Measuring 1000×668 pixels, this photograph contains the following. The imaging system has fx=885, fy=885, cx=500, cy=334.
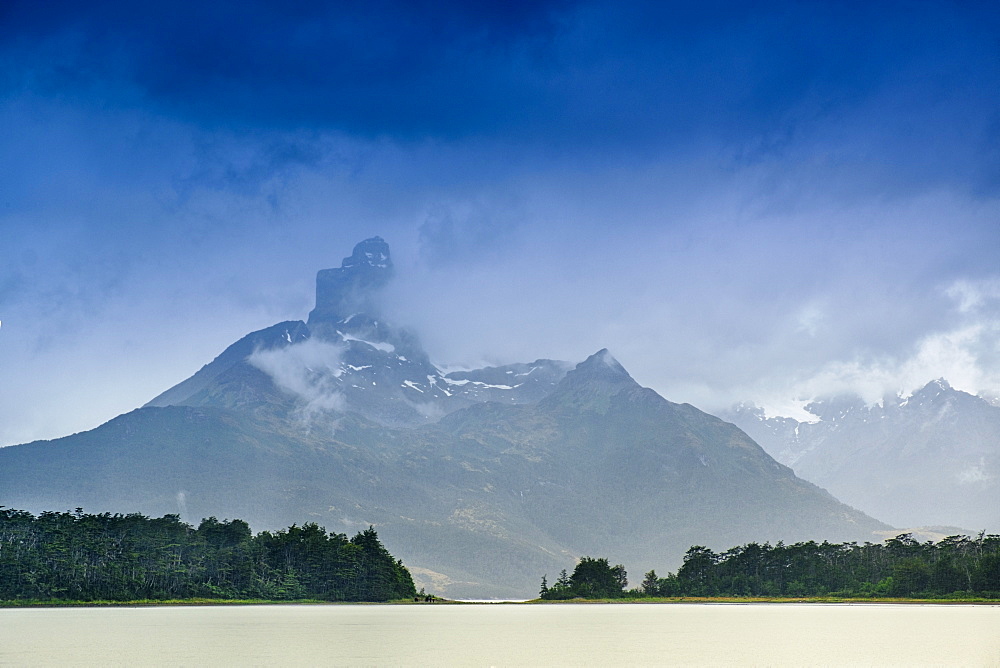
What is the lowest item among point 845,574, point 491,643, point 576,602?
point 576,602

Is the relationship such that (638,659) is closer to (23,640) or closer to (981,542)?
(23,640)

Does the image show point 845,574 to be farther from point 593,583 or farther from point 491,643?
point 491,643

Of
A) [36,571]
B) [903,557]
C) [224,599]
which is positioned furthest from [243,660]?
[903,557]

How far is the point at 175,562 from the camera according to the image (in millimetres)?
147375

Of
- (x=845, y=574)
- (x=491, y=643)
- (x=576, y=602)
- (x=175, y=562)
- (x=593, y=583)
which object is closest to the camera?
(x=491, y=643)

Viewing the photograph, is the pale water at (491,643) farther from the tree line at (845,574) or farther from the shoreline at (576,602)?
the tree line at (845,574)

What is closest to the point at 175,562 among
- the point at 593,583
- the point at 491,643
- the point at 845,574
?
the point at 593,583

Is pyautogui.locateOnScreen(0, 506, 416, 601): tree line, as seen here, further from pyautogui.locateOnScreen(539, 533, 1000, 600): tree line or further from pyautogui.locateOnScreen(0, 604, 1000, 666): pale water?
pyautogui.locateOnScreen(0, 604, 1000, 666): pale water

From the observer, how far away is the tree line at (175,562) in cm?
12938

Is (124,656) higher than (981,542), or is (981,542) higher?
(981,542)

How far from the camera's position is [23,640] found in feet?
188

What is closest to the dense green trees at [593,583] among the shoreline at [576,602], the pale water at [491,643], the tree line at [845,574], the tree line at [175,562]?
the tree line at [845,574]

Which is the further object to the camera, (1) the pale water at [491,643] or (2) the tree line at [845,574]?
(2) the tree line at [845,574]

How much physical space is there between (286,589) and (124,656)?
391 ft
